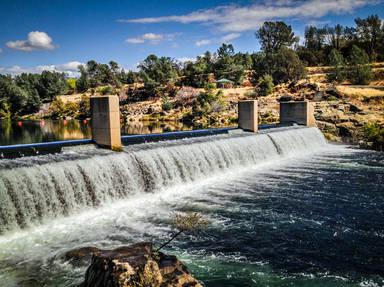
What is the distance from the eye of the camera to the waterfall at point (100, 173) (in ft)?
39.2

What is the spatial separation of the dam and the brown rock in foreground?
225 cm

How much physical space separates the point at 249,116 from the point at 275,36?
59.2 m

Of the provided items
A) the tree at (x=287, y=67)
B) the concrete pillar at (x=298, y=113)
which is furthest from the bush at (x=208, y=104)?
the concrete pillar at (x=298, y=113)

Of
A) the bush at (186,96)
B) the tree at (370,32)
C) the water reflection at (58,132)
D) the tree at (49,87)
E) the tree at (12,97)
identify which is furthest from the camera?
the tree at (49,87)

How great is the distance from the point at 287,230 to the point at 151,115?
58369 mm

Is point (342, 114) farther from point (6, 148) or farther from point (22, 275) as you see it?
point (22, 275)

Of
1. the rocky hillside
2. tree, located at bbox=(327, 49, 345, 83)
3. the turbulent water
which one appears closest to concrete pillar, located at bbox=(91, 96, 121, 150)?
the turbulent water

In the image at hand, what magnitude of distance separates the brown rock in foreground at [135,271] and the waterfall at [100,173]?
268 inches

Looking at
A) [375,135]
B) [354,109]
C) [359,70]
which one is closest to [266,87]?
[359,70]

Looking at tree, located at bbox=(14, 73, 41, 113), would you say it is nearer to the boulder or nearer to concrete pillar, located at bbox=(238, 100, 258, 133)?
concrete pillar, located at bbox=(238, 100, 258, 133)

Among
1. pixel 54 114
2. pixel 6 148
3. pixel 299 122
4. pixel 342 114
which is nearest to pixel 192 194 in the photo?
pixel 6 148

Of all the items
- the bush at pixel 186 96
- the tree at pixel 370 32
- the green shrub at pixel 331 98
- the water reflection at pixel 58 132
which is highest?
the tree at pixel 370 32

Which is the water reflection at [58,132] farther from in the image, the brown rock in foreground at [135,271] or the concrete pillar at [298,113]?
the brown rock in foreground at [135,271]

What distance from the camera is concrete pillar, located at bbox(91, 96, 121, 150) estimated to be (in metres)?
17.7
